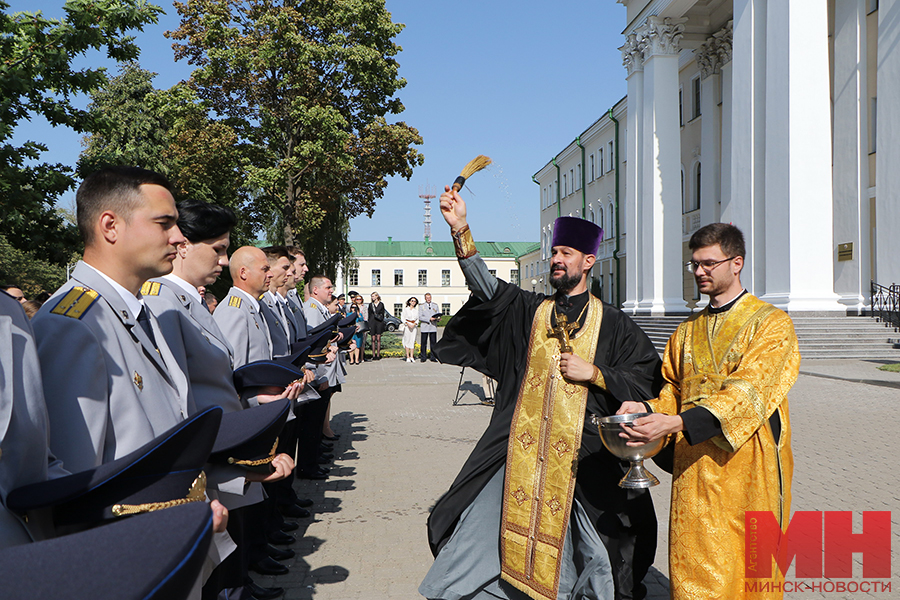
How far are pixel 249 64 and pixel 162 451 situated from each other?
24348 mm

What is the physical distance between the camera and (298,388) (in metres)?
3.73

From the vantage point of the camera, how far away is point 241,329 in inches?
169

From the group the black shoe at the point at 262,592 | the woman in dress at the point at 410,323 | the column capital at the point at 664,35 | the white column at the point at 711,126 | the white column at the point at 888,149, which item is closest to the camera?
the black shoe at the point at 262,592

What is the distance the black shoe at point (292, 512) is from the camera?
575 cm

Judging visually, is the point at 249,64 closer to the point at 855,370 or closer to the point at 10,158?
the point at 10,158

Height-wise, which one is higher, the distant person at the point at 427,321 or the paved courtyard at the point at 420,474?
the distant person at the point at 427,321

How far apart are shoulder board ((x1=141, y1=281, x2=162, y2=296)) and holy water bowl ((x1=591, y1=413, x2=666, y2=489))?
2.01 m

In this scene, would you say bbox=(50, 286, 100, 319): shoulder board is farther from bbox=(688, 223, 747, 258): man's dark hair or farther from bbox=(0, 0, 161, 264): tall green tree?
bbox=(0, 0, 161, 264): tall green tree

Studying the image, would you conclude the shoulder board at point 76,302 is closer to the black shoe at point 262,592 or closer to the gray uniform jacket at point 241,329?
the gray uniform jacket at point 241,329

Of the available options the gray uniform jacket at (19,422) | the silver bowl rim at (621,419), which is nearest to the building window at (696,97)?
the silver bowl rim at (621,419)

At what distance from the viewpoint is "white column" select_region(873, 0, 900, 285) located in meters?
17.8

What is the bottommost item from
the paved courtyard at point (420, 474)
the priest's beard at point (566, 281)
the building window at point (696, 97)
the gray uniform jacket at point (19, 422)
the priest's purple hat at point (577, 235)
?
the paved courtyard at point (420, 474)

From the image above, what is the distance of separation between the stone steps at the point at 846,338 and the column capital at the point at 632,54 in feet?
43.9

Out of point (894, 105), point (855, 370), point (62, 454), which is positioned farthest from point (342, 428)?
point (894, 105)
